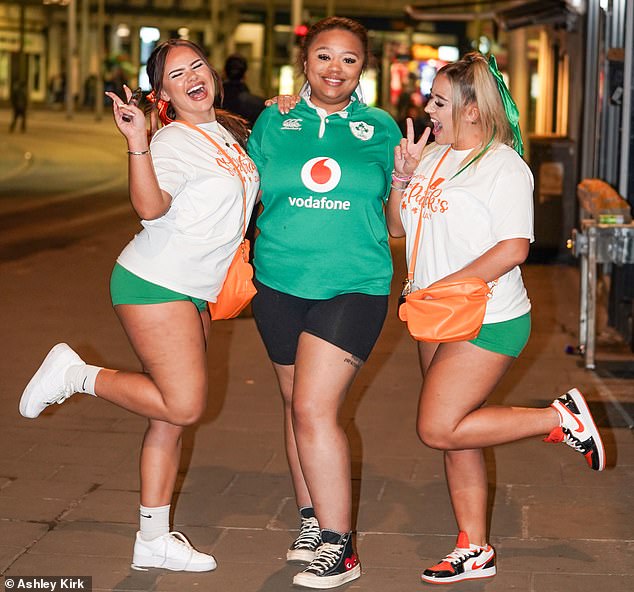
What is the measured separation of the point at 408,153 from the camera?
180 inches

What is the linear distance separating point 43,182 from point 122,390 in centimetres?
2056

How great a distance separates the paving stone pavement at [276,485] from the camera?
4742mm

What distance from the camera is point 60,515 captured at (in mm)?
5336

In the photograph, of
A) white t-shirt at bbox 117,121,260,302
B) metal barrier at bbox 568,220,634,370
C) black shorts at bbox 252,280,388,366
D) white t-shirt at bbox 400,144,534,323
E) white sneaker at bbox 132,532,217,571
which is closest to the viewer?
white t-shirt at bbox 400,144,534,323

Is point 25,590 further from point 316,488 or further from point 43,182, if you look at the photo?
point 43,182

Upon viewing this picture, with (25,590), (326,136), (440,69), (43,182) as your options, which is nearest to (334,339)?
(326,136)

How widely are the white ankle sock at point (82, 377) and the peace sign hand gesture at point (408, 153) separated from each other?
54.1 inches

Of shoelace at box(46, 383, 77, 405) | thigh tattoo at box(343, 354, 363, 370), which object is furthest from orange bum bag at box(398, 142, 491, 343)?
shoelace at box(46, 383, 77, 405)

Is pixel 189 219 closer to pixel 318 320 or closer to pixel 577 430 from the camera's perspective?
pixel 318 320

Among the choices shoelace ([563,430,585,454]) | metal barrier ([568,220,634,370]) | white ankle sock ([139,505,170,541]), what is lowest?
white ankle sock ([139,505,170,541])

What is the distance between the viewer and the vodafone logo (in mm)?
4578

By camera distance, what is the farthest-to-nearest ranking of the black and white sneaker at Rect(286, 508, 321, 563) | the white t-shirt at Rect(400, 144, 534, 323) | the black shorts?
the black and white sneaker at Rect(286, 508, 321, 563) < the black shorts < the white t-shirt at Rect(400, 144, 534, 323)

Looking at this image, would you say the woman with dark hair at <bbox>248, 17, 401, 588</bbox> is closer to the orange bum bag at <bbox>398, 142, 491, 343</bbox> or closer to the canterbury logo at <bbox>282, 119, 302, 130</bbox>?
the canterbury logo at <bbox>282, 119, 302, 130</bbox>

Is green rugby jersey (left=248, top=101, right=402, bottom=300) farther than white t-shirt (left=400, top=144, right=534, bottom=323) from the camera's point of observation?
Yes
